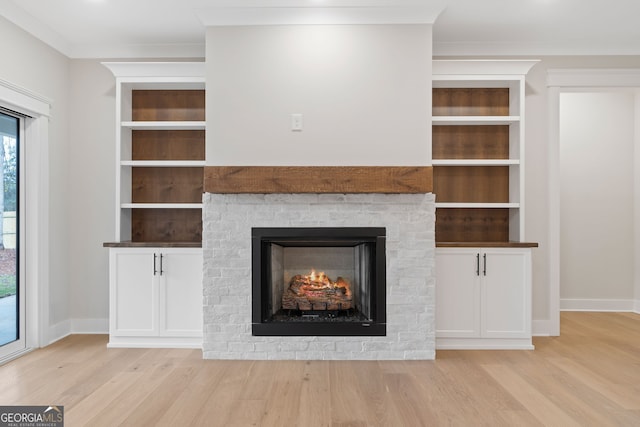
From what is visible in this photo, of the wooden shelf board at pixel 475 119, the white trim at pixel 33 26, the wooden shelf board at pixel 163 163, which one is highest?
the white trim at pixel 33 26

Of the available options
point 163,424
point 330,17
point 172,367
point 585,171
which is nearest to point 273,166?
point 330,17

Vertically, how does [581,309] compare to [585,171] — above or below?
below

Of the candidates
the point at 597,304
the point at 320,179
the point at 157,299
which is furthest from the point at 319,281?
the point at 597,304

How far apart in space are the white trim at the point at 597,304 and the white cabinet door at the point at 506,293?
198 centimetres

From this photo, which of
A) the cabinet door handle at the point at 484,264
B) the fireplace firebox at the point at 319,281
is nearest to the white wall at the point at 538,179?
the cabinet door handle at the point at 484,264

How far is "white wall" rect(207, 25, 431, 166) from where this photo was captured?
12.1ft

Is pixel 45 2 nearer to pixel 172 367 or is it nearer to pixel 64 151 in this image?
pixel 64 151

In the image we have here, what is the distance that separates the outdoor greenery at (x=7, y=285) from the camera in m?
3.74

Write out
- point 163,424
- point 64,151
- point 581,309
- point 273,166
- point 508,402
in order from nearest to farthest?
point 163,424
point 508,402
point 273,166
point 64,151
point 581,309

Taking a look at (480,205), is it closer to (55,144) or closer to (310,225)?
(310,225)

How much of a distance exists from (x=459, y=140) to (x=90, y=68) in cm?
341

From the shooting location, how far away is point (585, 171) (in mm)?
5645

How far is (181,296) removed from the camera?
12.9 feet

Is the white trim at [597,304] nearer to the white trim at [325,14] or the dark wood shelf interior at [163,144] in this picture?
the white trim at [325,14]
